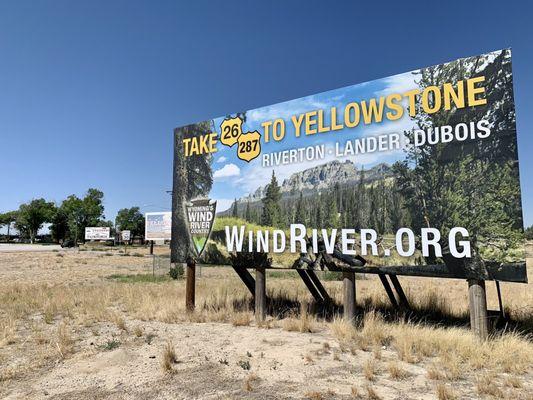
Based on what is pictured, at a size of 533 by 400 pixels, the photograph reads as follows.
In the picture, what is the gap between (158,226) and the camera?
128 ft

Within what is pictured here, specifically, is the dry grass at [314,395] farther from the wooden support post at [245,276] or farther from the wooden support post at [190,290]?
the wooden support post at [190,290]

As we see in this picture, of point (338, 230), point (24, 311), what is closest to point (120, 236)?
point (24, 311)

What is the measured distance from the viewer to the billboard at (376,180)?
6719 millimetres

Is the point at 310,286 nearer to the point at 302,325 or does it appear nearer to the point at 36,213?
the point at 302,325

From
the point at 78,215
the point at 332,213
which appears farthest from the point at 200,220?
the point at 78,215

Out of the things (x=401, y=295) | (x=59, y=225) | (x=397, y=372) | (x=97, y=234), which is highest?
(x=59, y=225)

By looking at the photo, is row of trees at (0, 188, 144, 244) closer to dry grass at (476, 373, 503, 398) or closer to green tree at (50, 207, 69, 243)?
green tree at (50, 207, 69, 243)

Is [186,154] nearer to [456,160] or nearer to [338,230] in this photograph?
[338,230]

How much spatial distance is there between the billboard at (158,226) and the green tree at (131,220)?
80298 mm

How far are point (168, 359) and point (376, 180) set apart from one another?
16.7ft

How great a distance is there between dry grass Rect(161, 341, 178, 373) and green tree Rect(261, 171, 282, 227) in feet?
12.4

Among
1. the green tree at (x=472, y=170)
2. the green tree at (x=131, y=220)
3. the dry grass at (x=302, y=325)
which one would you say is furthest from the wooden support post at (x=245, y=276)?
the green tree at (x=131, y=220)

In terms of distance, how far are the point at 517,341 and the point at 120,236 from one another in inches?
3986

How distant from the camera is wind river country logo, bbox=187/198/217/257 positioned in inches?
432
